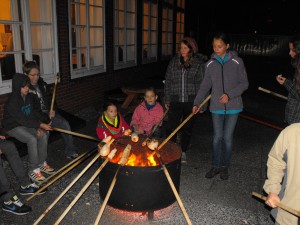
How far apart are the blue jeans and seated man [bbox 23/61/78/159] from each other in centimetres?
243

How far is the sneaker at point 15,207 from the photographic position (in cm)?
387

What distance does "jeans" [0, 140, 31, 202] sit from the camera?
3.82 metres

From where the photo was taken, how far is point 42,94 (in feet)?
16.8

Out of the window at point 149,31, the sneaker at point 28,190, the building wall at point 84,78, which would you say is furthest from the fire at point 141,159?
the window at point 149,31

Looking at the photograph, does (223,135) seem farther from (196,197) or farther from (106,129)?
(106,129)

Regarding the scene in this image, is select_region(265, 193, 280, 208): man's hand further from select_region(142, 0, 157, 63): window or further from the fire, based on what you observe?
select_region(142, 0, 157, 63): window

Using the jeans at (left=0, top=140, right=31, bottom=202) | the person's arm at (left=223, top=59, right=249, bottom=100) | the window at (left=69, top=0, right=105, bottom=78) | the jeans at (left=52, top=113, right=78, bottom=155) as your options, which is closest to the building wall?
the window at (left=69, top=0, right=105, bottom=78)

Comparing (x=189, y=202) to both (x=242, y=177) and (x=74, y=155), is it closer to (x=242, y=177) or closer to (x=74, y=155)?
(x=242, y=177)

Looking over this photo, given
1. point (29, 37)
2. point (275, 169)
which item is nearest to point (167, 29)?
point (29, 37)

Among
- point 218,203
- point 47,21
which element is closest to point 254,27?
point 47,21

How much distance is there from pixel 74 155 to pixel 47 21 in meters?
3.22

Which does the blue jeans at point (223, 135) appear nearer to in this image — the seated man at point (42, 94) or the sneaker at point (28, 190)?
the seated man at point (42, 94)

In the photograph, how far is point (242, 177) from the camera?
510cm

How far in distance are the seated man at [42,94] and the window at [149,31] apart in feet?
24.1
